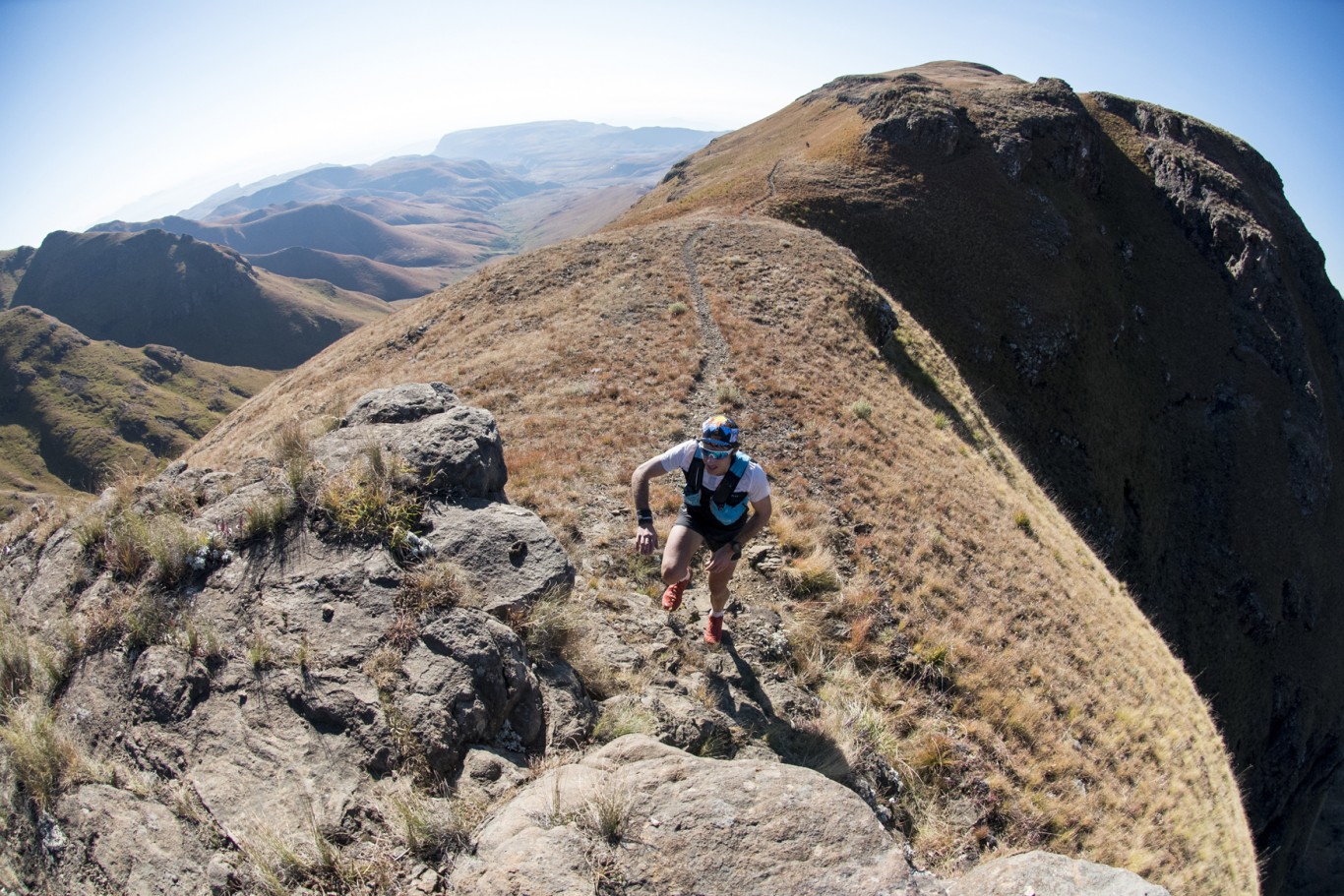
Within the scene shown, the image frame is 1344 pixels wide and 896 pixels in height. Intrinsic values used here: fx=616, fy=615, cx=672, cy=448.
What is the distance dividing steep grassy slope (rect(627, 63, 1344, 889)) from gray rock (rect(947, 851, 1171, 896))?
1444 inches

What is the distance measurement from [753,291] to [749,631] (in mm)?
23039

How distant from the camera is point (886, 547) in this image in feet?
47.6

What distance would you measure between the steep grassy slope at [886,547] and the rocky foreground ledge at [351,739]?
2.71 metres

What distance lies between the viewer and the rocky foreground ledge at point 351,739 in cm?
460

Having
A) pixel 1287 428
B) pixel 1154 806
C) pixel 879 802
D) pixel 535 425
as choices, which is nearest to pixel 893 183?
pixel 1287 428

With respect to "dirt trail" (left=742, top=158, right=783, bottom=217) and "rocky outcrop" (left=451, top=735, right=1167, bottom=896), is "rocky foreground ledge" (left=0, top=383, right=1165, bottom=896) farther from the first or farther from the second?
"dirt trail" (left=742, top=158, right=783, bottom=217)

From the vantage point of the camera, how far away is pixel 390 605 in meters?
6.73

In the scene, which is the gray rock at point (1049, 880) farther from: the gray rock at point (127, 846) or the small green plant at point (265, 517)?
the small green plant at point (265, 517)

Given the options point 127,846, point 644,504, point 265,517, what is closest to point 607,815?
point 127,846

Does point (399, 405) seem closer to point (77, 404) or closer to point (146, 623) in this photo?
point (146, 623)

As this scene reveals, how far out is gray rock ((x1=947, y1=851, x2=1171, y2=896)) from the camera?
17.0 ft

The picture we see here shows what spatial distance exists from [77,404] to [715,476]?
765 ft

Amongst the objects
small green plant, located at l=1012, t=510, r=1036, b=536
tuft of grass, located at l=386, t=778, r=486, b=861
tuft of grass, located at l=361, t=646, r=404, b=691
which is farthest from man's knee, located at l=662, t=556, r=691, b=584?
small green plant, located at l=1012, t=510, r=1036, b=536

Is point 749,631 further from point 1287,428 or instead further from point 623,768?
point 1287,428
